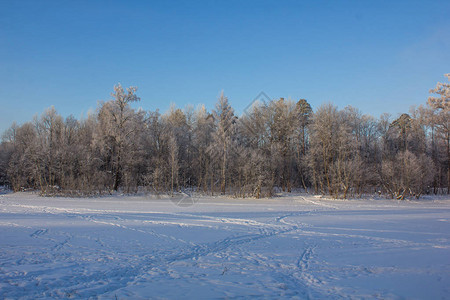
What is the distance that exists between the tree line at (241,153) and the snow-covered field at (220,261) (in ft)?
61.1

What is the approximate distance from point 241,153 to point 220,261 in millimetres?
24531

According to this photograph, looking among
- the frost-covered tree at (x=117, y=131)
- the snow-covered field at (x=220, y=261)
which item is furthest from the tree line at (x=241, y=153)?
the snow-covered field at (x=220, y=261)

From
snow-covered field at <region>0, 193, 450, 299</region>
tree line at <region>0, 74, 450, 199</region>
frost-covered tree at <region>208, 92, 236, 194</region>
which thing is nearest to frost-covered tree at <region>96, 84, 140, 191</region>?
tree line at <region>0, 74, 450, 199</region>

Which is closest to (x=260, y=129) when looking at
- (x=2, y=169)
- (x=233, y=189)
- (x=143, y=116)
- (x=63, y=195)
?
(x=233, y=189)

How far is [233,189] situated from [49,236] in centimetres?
2497

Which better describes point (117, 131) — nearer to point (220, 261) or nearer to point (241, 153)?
point (241, 153)

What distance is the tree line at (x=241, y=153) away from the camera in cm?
3002

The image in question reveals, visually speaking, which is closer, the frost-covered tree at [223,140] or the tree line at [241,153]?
the tree line at [241,153]

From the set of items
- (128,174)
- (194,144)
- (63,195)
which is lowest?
(63,195)

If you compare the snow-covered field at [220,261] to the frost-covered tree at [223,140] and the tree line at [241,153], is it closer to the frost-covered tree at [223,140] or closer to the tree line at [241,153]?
the tree line at [241,153]

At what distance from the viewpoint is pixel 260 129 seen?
3788 cm

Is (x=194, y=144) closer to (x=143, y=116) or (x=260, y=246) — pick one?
(x=143, y=116)

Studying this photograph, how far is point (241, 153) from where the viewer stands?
3162 centimetres

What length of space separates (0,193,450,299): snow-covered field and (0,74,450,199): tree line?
18616mm
